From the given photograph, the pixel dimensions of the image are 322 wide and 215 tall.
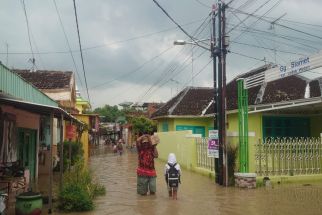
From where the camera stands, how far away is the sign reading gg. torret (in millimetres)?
A: 13091

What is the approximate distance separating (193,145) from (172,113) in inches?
324

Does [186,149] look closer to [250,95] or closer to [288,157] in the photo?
[250,95]

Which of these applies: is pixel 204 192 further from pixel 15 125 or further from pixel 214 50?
pixel 15 125

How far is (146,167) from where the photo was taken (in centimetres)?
1279

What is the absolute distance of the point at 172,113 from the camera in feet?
93.9

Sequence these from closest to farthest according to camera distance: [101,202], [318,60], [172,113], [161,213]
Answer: [161,213], [101,202], [318,60], [172,113]

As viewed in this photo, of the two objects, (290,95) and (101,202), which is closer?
(101,202)

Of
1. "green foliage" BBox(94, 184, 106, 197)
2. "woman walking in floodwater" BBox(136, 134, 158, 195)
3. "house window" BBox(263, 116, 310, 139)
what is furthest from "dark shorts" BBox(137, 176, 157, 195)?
"house window" BBox(263, 116, 310, 139)

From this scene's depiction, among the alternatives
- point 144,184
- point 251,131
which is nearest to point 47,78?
point 251,131

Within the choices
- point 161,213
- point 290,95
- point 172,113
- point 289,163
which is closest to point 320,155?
point 289,163

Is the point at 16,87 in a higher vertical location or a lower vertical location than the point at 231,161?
higher

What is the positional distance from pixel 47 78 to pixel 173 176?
62.7 feet

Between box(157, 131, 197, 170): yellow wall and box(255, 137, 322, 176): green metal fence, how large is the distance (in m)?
4.82

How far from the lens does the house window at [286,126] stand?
21.0 metres
